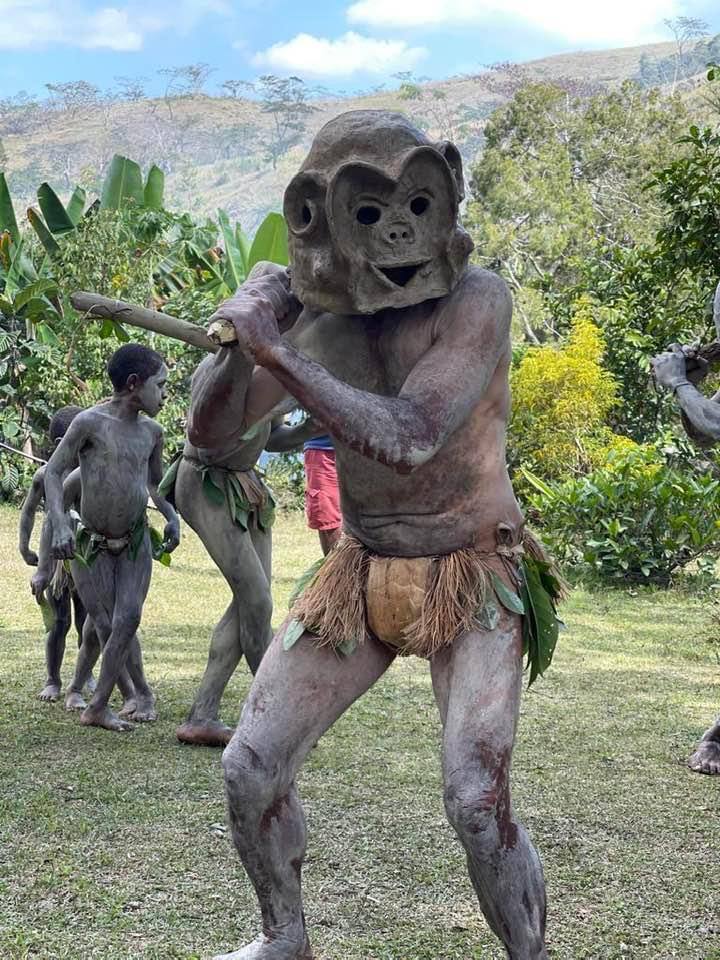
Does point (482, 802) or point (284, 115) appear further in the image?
point (284, 115)

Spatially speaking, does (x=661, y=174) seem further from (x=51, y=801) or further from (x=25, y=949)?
(x=25, y=949)

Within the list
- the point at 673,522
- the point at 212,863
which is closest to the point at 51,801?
the point at 212,863

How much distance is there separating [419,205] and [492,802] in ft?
4.63

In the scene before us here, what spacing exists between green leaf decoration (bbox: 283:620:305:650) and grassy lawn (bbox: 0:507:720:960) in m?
0.97

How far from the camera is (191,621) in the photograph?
932 centimetres

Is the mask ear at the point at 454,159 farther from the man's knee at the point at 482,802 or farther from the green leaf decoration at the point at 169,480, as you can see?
the green leaf decoration at the point at 169,480

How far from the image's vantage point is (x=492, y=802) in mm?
2969

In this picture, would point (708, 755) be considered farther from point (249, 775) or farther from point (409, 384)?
point (409, 384)

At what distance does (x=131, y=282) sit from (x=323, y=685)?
40.2ft

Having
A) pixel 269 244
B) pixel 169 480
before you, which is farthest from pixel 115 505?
pixel 269 244

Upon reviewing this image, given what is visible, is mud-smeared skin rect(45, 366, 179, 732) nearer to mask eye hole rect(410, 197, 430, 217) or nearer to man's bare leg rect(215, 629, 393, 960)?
man's bare leg rect(215, 629, 393, 960)

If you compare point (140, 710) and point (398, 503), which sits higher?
point (398, 503)

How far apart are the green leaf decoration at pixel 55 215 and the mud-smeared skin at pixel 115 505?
377 inches

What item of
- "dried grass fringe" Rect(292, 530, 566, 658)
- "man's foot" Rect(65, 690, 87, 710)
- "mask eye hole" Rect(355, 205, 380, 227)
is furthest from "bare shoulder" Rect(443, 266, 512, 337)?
"man's foot" Rect(65, 690, 87, 710)
